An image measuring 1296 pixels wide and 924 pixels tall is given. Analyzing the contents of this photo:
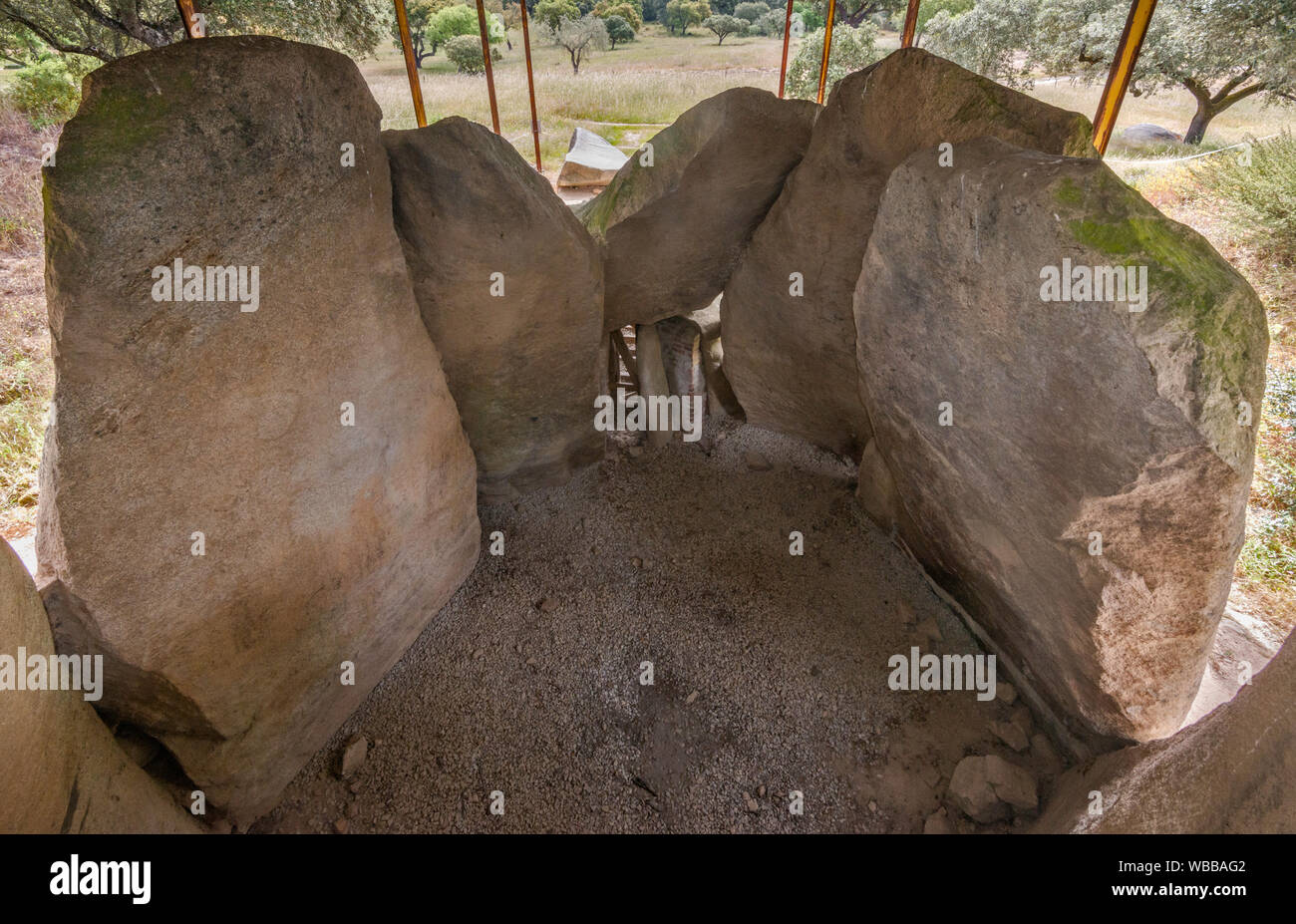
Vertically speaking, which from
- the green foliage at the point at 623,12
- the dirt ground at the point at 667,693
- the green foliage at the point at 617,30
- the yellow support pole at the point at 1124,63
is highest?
the green foliage at the point at 623,12

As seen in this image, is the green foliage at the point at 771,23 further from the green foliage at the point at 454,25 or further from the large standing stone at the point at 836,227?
the large standing stone at the point at 836,227

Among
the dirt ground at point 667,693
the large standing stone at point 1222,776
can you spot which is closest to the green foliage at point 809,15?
the dirt ground at point 667,693

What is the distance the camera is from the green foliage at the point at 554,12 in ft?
32.3

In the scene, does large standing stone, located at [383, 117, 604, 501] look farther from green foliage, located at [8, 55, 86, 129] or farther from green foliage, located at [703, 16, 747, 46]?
green foliage, located at [703, 16, 747, 46]

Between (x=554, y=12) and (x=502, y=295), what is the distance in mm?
8802

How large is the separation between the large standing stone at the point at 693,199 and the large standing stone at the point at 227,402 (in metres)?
1.46

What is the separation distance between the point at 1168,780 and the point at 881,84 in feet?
8.56

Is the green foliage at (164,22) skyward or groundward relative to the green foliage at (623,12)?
groundward

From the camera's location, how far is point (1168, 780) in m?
1.88

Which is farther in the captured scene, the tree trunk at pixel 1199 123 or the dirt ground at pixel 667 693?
the tree trunk at pixel 1199 123

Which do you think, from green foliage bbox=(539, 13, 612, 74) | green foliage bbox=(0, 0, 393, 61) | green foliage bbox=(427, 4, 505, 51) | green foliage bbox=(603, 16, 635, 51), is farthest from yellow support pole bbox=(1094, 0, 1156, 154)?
green foliage bbox=(427, 4, 505, 51)

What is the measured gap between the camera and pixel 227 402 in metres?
2.22

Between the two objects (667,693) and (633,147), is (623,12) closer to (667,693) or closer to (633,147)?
(633,147)

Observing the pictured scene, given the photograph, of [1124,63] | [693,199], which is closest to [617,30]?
[693,199]
